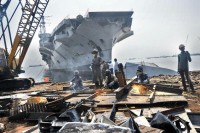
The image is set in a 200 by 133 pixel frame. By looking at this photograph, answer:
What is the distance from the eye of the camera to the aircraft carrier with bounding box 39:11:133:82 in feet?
102

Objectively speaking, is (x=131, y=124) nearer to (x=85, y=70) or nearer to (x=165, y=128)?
(x=165, y=128)

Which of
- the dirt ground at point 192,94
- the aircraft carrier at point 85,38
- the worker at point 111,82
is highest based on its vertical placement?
the aircraft carrier at point 85,38

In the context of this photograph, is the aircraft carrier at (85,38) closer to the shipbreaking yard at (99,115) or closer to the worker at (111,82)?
the worker at (111,82)

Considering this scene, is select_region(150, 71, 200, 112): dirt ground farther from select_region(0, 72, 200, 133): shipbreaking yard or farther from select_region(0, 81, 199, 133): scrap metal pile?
select_region(0, 81, 199, 133): scrap metal pile

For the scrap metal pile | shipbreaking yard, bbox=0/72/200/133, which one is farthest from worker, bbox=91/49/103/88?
shipbreaking yard, bbox=0/72/200/133

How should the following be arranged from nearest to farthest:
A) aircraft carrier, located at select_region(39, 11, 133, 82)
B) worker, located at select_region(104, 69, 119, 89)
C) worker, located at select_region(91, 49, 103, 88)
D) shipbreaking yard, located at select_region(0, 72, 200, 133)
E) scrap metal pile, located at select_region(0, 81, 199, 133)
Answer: scrap metal pile, located at select_region(0, 81, 199, 133), shipbreaking yard, located at select_region(0, 72, 200, 133), worker, located at select_region(104, 69, 119, 89), worker, located at select_region(91, 49, 103, 88), aircraft carrier, located at select_region(39, 11, 133, 82)

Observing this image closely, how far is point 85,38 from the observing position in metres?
35.1

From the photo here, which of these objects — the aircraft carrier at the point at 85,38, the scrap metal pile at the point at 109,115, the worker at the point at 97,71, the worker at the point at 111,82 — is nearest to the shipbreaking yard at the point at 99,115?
the scrap metal pile at the point at 109,115

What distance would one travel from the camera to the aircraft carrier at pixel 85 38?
31.1 meters

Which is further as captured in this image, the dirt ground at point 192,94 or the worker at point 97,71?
the worker at point 97,71

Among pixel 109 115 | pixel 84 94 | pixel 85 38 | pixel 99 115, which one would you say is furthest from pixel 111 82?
pixel 85 38

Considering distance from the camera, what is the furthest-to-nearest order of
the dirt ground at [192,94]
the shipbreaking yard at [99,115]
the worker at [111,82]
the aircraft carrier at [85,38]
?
the aircraft carrier at [85,38]
the worker at [111,82]
the dirt ground at [192,94]
the shipbreaking yard at [99,115]

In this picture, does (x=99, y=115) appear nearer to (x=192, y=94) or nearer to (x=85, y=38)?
(x=192, y=94)

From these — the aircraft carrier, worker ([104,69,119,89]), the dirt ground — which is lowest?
the dirt ground
